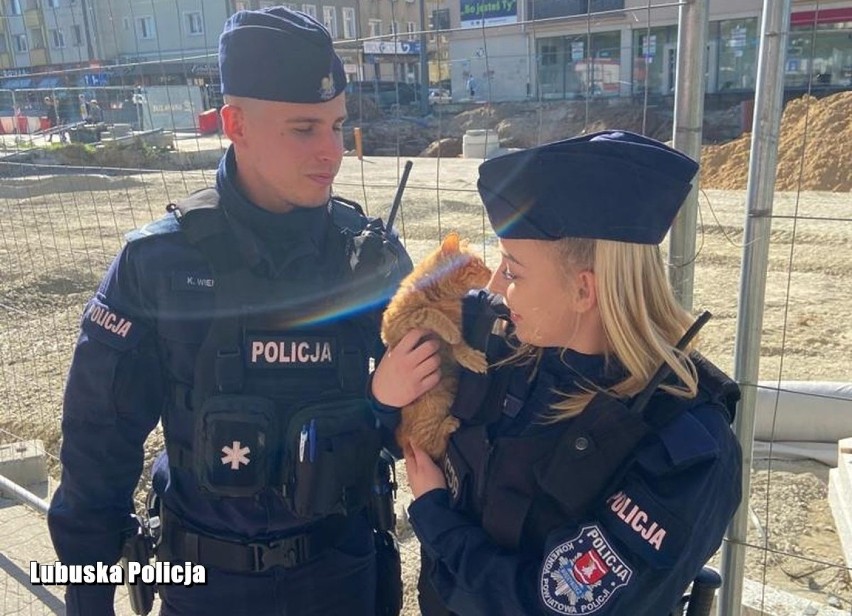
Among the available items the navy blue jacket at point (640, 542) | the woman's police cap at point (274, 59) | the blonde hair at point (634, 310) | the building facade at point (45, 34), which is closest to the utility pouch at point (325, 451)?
the navy blue jacket at point (640, 542)

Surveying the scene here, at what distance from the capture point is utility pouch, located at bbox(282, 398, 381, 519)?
69.0 inches

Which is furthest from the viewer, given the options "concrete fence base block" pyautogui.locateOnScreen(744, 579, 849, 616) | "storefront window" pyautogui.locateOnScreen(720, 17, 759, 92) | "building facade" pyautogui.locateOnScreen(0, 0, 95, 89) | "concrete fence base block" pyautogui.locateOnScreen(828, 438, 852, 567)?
"storefront window" pyautogui.locateOnScreen(720, 17, 759, 92)

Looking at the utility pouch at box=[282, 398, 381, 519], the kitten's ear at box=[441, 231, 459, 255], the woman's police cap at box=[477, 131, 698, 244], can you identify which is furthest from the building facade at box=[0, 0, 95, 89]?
the woman's police cap at box=[477, 131, 698, 244]

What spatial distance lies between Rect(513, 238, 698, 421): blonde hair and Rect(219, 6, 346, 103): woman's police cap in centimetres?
83

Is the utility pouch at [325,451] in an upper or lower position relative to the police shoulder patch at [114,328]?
lower

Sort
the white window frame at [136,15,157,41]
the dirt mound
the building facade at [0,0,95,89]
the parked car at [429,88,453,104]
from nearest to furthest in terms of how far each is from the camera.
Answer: the parked car at [429,88,453,104] < the white window frame at [136,15,157,41] < the building facade at [0,0,95,89] < the dirt mound

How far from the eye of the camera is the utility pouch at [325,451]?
5.75 ft

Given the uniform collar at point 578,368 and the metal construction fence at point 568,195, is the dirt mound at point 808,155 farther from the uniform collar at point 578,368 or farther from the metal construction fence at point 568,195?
the uniform collar at point 578,368

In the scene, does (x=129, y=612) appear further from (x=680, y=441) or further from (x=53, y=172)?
(x=53, y=172)

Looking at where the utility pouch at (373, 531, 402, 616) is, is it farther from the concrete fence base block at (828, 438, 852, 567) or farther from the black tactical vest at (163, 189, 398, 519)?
the concrete fence base block at (828, 438, 852, 567)

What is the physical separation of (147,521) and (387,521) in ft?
2.14

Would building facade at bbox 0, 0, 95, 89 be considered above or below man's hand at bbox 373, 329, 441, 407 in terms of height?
above

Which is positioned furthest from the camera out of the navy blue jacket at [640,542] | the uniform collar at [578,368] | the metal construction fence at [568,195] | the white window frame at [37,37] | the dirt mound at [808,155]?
the dirt mound at [808,155]

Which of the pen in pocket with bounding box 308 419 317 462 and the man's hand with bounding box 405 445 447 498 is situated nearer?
the man's hand with bounding box 405 445 447 498
